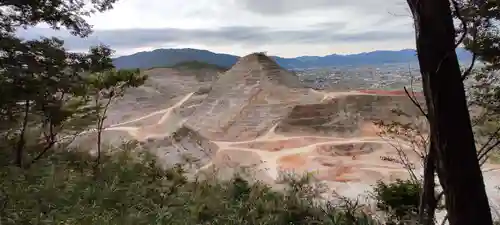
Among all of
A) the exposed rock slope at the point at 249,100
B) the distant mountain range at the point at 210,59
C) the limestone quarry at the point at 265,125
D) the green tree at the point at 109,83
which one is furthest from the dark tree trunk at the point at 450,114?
the distant mountain range at the point at 210,59

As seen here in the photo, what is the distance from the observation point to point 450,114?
2.04 metres

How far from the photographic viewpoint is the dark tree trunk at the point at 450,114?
2.03 metres

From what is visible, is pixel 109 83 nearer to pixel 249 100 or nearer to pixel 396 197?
pixel 396 197

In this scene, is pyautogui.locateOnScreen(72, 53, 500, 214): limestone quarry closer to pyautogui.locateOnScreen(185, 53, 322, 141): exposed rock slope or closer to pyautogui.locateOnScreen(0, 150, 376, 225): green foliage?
pyautogui.locateOnScreen(185, 53, 322, 141): exposed rock slope

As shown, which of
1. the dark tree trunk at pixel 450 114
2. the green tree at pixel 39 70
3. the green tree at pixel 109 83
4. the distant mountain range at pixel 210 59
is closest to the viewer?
the dark tree trunk at pixel 450 114

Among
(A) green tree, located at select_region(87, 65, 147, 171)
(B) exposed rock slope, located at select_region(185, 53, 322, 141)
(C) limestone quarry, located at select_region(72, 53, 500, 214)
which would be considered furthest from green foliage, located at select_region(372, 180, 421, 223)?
(B) exposed rock slope, located at select_region(185, 53, 322, 141)

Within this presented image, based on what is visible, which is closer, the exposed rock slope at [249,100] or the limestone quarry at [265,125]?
the limestone quarry at [265,125]

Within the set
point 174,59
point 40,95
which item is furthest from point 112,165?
point 174,59

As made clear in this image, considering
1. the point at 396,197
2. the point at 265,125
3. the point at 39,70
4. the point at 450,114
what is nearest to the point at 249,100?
the point at 265,125

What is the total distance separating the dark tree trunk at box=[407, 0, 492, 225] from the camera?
79.8 inches

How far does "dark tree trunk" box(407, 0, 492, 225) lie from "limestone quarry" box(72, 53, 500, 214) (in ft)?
16.5

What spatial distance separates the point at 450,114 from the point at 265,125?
394 inches

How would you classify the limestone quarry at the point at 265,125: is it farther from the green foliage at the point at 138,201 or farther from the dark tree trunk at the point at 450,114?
the dark tree trunk at the point at 450,114

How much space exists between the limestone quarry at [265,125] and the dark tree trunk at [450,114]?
16.5 ft
